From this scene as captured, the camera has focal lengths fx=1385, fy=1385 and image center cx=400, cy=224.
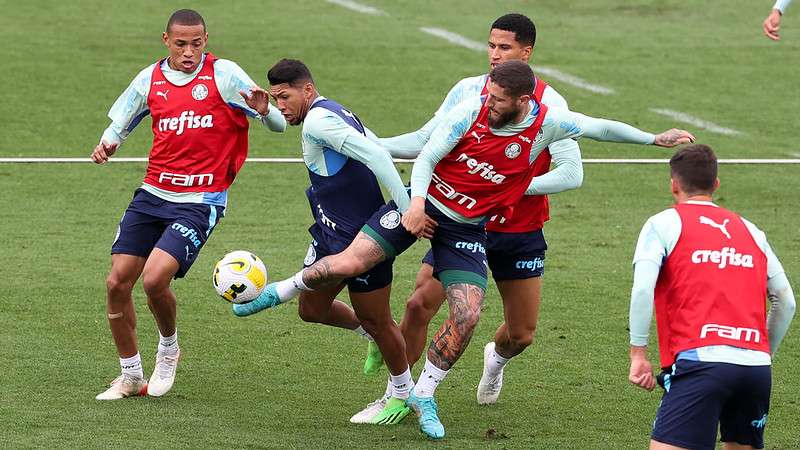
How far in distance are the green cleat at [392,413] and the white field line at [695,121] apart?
1033cm

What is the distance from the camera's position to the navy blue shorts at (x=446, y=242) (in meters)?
7.43

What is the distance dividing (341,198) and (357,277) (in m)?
0.46

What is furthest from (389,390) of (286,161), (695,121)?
(695,121)

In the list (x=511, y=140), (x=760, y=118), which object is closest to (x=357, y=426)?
(x=511, y=140)

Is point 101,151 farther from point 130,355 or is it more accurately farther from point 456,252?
point 456,252

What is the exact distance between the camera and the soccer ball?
766cm

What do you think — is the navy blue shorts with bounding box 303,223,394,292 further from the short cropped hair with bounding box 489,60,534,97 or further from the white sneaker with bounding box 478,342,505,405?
the short cropped hair with bounding box 489,60,534,97

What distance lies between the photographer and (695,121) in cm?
1772

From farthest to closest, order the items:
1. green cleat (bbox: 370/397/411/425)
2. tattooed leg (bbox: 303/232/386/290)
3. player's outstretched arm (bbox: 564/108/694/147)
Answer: green cleat (bbox: 370/397/411/425) < player's outstretched arm (bbox: 564/108/694/147) < tattooed leg (bbox: 303/232/386/290)

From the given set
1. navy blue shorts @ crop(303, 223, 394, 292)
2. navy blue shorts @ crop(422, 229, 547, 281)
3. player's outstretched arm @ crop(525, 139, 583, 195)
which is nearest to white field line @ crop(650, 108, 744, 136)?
player's outstretched arm @ crop(525, 139, 583, 195)

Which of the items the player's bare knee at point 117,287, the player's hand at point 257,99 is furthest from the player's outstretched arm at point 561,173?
the player's bare knee at point 117,287

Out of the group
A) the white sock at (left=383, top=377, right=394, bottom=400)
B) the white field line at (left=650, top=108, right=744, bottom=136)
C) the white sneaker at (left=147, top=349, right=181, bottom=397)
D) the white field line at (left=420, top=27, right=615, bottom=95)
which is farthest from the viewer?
the white field line at (left=420, top=27, right=615, bottom=95)

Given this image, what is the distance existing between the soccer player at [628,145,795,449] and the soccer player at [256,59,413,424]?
6.56 ft

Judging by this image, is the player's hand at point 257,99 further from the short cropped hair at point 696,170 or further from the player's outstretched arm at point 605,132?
the short cropped hair at point 696,170
